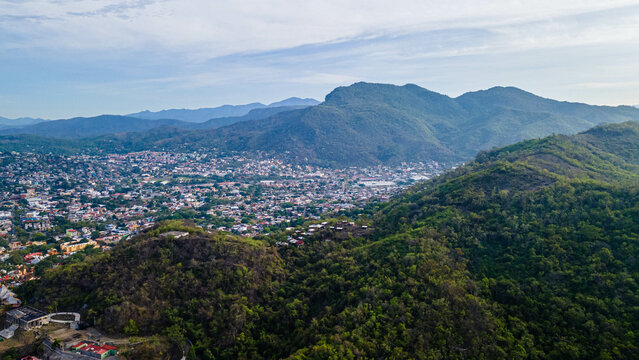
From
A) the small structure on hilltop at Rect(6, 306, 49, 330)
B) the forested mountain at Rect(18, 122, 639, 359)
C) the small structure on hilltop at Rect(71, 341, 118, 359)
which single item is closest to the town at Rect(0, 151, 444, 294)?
the small structure on hilltop at Rect(6, 306, 49, 330)

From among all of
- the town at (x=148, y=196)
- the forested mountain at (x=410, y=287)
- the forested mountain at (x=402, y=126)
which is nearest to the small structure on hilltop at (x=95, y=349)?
the forested mountain at (x=410, y=287)

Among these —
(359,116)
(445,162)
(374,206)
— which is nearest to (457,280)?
(374,206)

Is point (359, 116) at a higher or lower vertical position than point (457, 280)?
higher

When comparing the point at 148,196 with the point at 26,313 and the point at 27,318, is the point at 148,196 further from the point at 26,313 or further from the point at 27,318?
the point at 27,318

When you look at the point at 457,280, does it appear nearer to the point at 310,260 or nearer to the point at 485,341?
the point at 485,341

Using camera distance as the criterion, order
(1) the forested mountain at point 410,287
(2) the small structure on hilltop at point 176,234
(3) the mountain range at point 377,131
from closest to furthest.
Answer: (1) the forested mountain at point 410,287 < (2) the small structure on hilltop at point 176,234 < (3) the mountain range at point 377,131

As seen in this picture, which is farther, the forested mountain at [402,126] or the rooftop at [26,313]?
the forested mountain at [402,126]

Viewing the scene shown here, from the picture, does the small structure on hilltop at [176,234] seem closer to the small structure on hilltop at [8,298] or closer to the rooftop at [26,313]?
the rooftop at [26,313]
